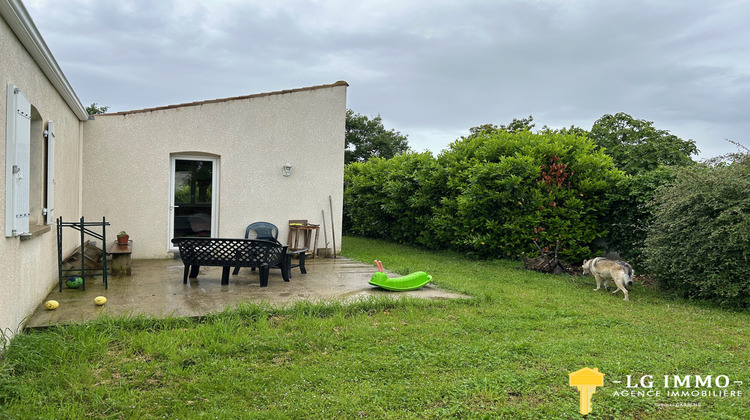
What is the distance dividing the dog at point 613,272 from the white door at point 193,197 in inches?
267

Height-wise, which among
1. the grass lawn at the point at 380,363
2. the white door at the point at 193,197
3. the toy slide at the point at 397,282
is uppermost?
the white door at the point at 193,197

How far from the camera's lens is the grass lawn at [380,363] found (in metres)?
2.96

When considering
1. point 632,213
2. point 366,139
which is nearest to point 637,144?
point 366,139

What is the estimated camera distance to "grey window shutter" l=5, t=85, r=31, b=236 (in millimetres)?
3715

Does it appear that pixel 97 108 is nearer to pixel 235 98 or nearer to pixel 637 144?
pixel 235 98

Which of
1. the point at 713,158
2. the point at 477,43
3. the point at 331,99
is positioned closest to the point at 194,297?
the point at 331,99

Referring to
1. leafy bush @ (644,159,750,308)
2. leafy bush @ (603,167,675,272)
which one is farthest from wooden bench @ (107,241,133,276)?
leafy bush @ (603,167,675,272)

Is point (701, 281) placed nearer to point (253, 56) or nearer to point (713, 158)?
point (713, 158)

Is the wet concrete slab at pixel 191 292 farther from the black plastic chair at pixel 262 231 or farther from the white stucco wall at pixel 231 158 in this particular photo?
the black plastic chair at pixel 262 231

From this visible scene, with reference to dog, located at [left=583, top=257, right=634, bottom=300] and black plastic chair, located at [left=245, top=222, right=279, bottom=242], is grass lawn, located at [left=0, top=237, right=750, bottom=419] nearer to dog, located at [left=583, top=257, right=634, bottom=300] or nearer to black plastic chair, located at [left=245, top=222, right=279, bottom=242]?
dog, located at [left=583, top=257, right=634, bottom=300]

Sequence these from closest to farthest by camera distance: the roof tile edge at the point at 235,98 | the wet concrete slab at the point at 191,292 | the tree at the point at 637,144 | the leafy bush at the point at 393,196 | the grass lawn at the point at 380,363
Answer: the grass lawn at the point at 380,363, the wet concrete slab at the point at 191,292, the roof tile edge at the point at 235,98, the leafy bush at the point at 393,196, the tree at the point at 637,144

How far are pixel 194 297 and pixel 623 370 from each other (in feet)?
14.7

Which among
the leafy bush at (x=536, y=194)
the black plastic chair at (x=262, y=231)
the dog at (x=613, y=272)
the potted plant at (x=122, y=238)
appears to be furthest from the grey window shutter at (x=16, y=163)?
the leafy bush at (x=536, y=194)

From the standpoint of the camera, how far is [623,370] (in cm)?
360
